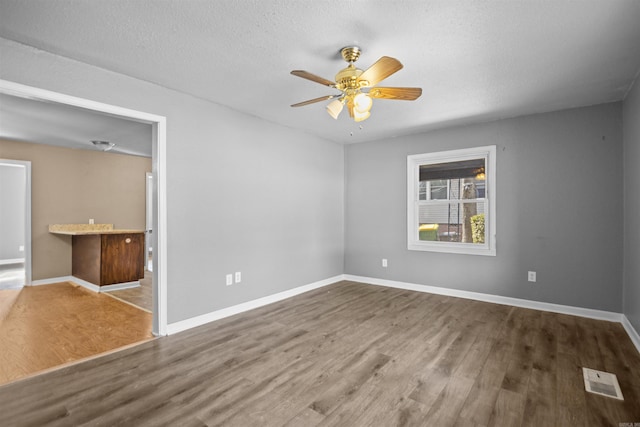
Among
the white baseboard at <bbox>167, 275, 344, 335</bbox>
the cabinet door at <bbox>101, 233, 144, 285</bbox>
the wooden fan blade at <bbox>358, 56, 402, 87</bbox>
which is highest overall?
the wooden fan blade at <bbox>358, 56, 402, 87</bbox>

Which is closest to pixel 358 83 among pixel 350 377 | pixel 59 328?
pixel 350 377

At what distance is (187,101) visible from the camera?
10.8ft

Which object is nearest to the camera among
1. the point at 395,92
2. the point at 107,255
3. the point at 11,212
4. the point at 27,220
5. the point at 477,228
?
the point at 395,92

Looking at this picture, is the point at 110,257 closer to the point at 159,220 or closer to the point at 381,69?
the point at 159,220

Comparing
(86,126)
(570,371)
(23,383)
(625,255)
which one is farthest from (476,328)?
(86,126)

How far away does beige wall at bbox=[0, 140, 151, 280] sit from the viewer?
5.39m

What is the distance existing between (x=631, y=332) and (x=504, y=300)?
125 centimetres

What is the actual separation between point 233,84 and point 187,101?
0.63m

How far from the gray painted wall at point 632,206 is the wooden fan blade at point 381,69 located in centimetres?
250

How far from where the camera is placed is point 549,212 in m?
3.82

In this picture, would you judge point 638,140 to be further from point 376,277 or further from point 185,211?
point 185,211

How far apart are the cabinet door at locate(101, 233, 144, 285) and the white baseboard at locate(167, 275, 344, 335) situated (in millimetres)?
2562

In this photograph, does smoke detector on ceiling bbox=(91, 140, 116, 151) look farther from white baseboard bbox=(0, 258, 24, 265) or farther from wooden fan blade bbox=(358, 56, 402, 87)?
wooden fan blade bbox=(358, 56, 402, 87)

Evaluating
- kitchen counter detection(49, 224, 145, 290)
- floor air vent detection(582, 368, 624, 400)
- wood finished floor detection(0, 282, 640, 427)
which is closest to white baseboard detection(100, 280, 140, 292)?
kitchen counter detection(49, 224, 145, 290)
